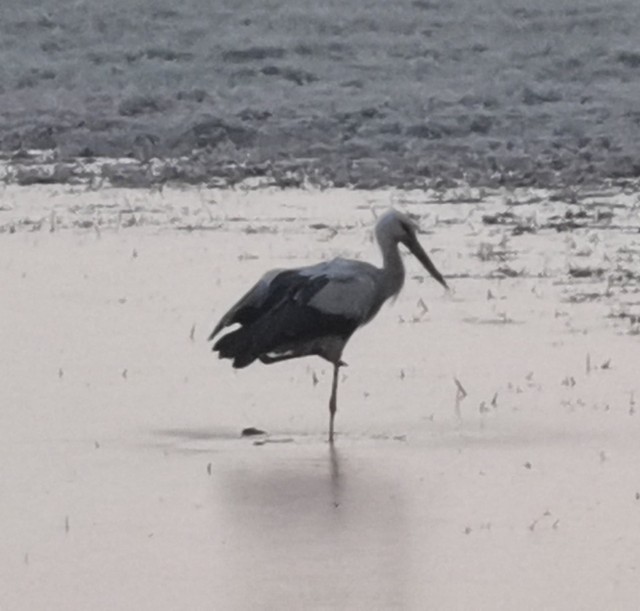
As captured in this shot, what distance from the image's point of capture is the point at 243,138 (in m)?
33.4

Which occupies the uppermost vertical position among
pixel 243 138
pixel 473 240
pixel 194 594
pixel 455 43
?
pixel 455 43

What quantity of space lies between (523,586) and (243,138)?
2569 cm

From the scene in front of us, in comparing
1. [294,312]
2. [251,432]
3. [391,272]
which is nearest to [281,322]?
[294,312]

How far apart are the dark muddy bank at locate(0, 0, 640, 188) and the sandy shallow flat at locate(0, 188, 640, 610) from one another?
350 inches

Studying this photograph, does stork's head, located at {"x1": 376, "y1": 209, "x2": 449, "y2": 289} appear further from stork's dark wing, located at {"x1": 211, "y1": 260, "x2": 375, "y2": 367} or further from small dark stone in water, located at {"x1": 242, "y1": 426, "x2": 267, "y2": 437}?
small dark stone in water, located at {"x1": 242, "y1": 426, "x2": 267, "y2": 437}

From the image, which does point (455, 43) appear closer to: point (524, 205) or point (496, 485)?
point (524, 205)

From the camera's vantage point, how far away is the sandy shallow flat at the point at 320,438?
8211 mm

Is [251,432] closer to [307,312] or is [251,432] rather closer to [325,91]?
[307,312]

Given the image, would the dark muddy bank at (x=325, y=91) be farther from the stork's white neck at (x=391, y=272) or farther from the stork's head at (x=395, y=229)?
the stork's white neck at (x=391, y=272)

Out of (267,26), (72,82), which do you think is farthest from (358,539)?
(267,26)

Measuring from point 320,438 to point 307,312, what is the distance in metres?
0.80

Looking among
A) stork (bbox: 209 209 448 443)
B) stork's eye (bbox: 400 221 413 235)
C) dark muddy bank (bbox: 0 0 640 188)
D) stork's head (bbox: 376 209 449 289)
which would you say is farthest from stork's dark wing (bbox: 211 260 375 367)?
dark muddy bank (bbox: 0 0 640 188)

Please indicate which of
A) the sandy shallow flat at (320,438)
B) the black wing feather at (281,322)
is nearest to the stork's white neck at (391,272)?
the black wing feather at (281,322)

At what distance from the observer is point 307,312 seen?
1183cm
